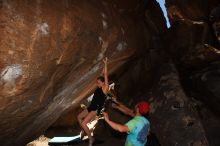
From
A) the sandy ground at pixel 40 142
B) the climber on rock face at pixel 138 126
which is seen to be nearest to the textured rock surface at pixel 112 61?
the sandy ground at pixel 40 142

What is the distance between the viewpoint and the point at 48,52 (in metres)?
5.52

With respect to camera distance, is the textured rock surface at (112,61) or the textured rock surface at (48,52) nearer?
the textured rock surface at (48,52)

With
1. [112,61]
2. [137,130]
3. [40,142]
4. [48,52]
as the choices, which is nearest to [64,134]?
[40,142]

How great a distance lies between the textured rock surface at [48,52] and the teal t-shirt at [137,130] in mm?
1895

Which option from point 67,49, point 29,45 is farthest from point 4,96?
point 67,49

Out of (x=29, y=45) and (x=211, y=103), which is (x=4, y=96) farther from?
(x=211, y=103)

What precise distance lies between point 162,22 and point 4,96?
24.2 feet

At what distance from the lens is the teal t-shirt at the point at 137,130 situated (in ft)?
16.5

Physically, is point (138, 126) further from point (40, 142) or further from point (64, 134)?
point (64, 134)

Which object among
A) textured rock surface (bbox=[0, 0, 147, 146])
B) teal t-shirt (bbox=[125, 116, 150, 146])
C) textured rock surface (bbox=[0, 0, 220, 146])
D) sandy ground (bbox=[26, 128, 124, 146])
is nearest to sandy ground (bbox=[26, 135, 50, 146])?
sandy ground (bbox=[26, 128, 124, 146])

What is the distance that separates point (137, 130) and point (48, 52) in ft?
6.87

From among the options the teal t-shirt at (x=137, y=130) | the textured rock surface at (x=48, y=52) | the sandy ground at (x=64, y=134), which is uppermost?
the textured rock surface at (x=48, y=52)

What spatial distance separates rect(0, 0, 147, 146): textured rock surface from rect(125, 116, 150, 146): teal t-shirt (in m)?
1.90

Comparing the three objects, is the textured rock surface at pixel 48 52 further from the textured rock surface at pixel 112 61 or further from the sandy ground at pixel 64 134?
the sandy ground at pixel 64 134
